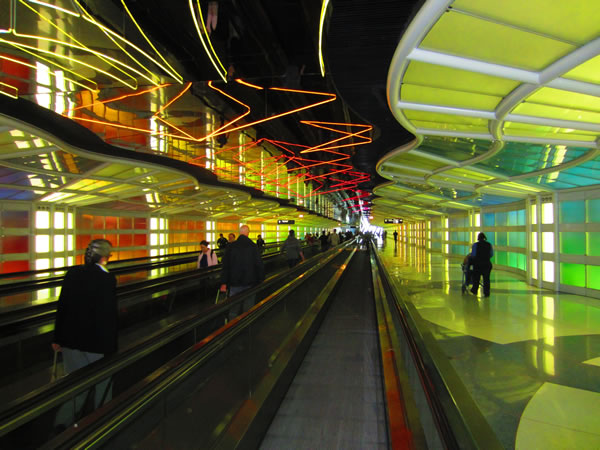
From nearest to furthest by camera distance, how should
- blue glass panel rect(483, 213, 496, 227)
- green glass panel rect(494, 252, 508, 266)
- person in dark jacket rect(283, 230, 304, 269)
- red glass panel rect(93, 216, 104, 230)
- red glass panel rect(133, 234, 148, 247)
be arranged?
person in dark jacket rect(283, 230, 304, 269), red glass panel rect(93, 216, 104, 230), green glass panel rect(494, 252, 508, 266), red glass panel rect(133, 234, 148, 247), blue glass panel rect(483, 213, 496, 227)

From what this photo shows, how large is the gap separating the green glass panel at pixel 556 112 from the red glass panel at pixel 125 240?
1755 cm

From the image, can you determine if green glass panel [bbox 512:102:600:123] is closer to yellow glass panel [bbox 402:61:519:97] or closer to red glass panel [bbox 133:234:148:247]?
yellow glass panel [bbox 402:61:519:97]

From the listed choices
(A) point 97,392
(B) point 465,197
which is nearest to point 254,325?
(A) point 97,392

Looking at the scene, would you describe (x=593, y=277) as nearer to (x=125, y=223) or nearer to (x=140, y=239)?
(x=125, y=223)

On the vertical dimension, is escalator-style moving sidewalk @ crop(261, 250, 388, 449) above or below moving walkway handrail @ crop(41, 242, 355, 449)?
below

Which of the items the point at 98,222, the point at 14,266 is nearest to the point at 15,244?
the point at 14,266

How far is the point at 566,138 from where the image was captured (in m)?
6.84

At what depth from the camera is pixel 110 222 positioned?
17.6 meters

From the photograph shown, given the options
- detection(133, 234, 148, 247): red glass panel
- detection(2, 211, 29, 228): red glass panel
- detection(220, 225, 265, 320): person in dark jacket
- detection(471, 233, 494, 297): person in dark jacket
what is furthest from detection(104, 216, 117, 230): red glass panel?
detection(471, 233, 494, 297): person in dark jacket

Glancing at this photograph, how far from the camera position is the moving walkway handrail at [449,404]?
1.99 m

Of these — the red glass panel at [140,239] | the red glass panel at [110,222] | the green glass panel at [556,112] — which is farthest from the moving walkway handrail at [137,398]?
the red glass panel at [140,239]

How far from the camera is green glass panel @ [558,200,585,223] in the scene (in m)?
11.7

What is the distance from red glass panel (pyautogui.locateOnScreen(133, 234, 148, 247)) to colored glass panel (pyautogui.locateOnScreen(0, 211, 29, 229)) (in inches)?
265

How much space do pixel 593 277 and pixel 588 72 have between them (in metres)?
9.12
